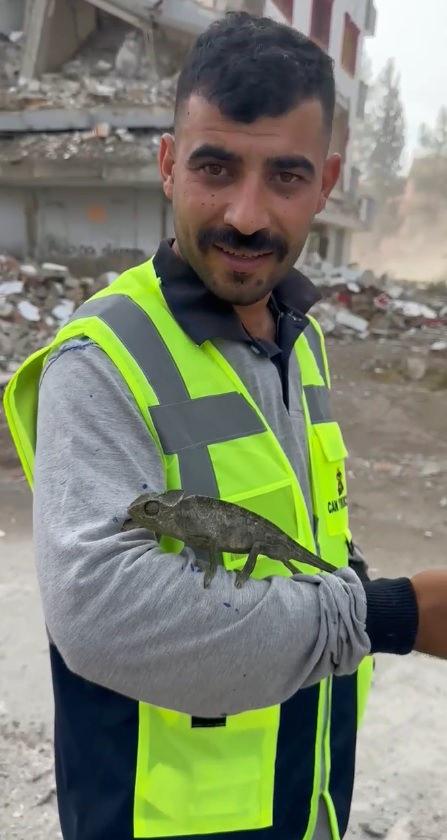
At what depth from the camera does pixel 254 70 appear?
1.32m

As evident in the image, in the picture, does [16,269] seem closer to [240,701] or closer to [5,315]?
[5,315]

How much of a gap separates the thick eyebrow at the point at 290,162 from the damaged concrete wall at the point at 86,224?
49.5 feet

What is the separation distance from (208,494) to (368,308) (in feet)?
50.9

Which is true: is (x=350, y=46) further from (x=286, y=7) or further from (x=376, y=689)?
(x=376, y=689)

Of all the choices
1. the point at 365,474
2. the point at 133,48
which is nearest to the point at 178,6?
the point at 133,48

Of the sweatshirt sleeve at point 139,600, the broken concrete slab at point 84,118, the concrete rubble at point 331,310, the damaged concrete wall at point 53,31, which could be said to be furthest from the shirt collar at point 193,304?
the damaged concrete wall at point 53,31

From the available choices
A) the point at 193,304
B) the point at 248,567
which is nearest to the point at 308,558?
the point at 248,567

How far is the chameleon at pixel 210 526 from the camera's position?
1084mm

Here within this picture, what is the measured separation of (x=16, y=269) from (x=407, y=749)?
1228 cm

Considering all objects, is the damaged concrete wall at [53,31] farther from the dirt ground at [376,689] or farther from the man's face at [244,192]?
the man's face at [244,192]

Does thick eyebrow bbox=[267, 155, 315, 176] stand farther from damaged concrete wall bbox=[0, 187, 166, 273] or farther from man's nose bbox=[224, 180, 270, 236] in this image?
damaged concrete wall bbox=[0, 187, 166, 273]

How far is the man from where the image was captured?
1.04 metres

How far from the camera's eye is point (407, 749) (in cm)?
322

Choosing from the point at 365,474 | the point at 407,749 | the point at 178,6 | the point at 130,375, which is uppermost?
the point at 178,6
